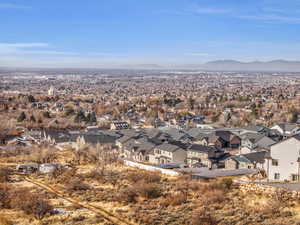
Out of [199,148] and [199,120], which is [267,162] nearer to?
[199,148]

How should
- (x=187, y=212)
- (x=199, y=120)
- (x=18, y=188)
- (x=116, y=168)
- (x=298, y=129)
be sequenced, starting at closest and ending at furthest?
(x=187, y=212) → (x=18, y=188) → (x=116, y=168) → (x=298, y=129) → (x=199, y=120)

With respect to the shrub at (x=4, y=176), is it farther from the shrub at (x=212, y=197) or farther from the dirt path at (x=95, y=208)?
the shrub at (x=212, y=197)

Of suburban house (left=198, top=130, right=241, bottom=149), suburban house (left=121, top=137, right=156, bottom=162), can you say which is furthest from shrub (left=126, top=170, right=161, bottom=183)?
suburban house (left=198, top=130, right=241, bottom=149)

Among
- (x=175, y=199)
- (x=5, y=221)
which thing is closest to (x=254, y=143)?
(x=175, y=199)

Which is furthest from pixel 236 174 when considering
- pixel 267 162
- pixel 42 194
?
pixel 42 194

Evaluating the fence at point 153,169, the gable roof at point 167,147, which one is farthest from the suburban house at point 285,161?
the gable roof at point 167,147
